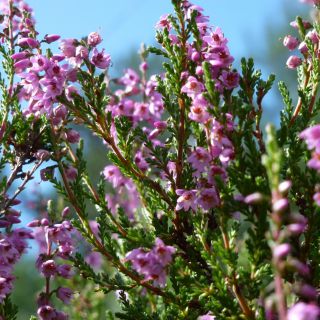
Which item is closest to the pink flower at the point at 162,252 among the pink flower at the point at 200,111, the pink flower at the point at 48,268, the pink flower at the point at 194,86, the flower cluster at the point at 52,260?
the pink flower at the point at 200,111

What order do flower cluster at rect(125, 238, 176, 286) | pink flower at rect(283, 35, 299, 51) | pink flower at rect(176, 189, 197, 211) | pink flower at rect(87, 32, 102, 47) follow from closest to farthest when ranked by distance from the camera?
flower cluster at rect(125, 238, 176, 286) → pink flower at rect(176, 189, 197, 211) → pink flower at rect(87, 32, 102, 47) → pink flower at rect(283, 35, 299, 51)

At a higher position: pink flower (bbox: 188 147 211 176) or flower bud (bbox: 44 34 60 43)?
flower bud (bbox: 44 34 60 43)

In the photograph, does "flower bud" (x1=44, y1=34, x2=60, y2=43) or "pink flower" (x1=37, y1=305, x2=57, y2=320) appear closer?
"pink flower" (x1=37, y1=305, x2=57, y2=320)

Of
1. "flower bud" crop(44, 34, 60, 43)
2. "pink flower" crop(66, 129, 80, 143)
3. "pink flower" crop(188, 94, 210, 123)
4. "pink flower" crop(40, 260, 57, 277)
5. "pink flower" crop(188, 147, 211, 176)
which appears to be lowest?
"pink flower" crop(188, 147, 211, 176)

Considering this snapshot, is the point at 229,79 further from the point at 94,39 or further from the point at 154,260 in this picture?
the point at 154,260

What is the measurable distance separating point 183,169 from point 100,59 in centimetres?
63

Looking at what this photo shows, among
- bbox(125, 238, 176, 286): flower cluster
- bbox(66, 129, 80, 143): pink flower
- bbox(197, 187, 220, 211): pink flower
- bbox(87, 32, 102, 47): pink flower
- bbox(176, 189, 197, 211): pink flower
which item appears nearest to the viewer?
bbox(125, 238, 176, 286): flower cluster

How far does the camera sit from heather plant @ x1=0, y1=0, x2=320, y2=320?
1.96 m

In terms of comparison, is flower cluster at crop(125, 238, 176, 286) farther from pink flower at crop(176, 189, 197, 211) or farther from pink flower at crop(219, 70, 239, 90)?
pink flower at crop(219, 70, 239, 90)

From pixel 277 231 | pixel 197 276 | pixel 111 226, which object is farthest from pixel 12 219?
pixel 277 231

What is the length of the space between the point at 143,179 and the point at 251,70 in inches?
25.0

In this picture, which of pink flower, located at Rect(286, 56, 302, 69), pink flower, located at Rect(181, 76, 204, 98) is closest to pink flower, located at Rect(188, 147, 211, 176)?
pink flower, located at Rect(181, 76, 204, 98)

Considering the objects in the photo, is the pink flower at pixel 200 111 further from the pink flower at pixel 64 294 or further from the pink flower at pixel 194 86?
the pink flower at pixel 64 294

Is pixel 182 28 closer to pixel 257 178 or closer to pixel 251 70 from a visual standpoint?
pixel 251 70
